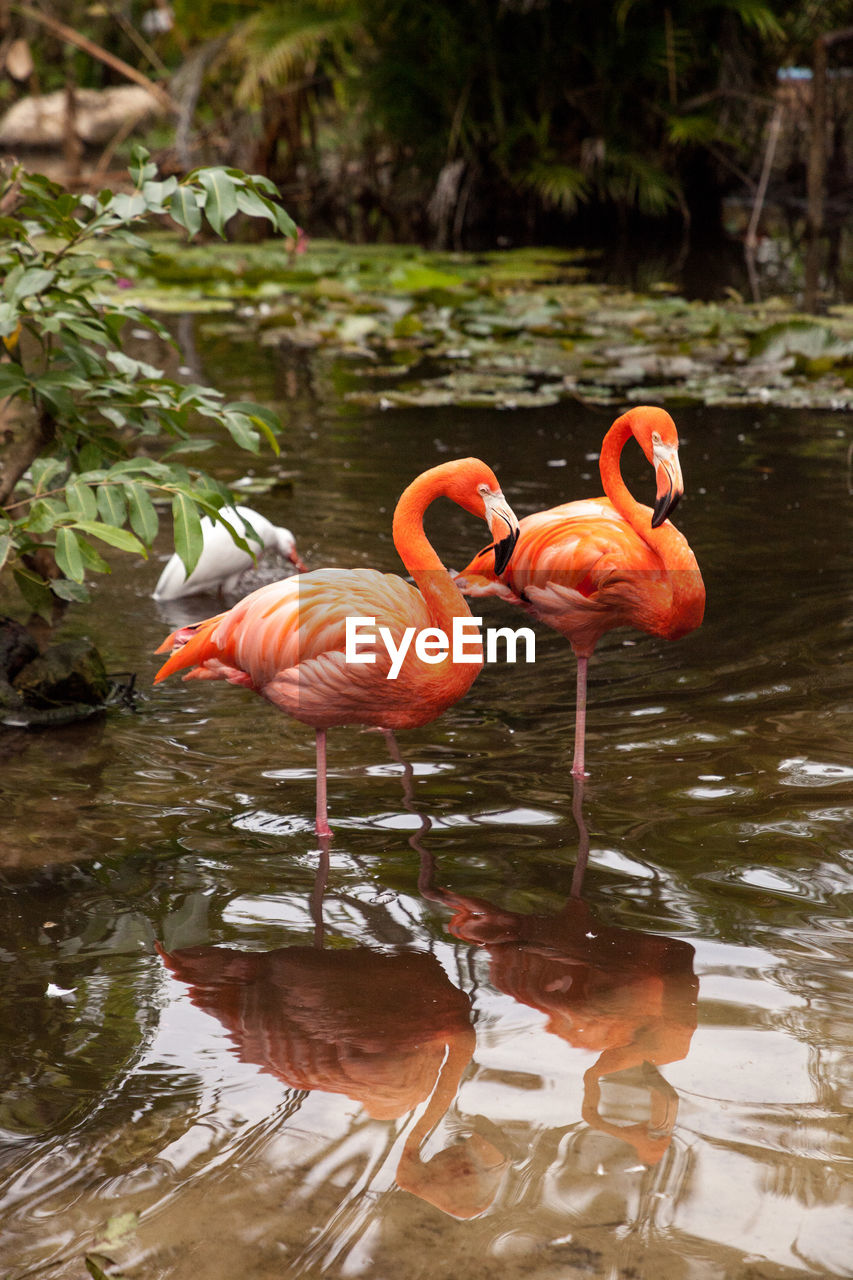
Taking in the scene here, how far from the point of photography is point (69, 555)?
125 inches

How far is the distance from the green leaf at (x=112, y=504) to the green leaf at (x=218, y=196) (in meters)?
0.69

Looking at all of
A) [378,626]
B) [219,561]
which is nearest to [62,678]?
[219,561]

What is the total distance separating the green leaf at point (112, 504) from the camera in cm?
330

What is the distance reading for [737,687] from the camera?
3988mm

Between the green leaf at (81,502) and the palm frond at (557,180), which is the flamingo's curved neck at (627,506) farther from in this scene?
the palm frond at (557,180)

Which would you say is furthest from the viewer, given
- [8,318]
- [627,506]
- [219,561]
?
[219,561]

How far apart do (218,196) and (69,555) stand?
3.13ft

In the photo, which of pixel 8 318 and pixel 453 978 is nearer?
pixel 453 978

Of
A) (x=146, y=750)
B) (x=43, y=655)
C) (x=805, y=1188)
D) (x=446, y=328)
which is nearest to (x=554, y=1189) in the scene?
(x=805, y=1188)

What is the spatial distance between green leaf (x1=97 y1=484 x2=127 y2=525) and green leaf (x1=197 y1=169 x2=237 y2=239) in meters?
0.69

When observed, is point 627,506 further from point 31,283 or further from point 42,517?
point 31,283

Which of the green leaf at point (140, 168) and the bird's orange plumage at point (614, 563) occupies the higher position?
the green leaf at point (140, 168)

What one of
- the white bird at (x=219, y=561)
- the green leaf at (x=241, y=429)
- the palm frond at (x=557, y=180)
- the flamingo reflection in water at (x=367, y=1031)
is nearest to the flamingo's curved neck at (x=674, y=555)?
the green leaf at (x=241, y=429)

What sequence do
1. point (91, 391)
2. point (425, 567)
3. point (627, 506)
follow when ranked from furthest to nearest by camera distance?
point (91, 391)
point (627, 506)
point (425, 567)
